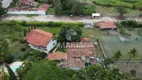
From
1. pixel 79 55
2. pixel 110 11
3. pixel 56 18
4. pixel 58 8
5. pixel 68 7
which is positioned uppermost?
pixel 58 8

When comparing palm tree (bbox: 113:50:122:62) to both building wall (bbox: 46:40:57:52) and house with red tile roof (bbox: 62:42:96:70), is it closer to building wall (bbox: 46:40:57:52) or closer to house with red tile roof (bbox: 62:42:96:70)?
house with red tile roof (bbox: 62:42:96:70)

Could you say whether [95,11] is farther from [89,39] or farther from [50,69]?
[50,69]

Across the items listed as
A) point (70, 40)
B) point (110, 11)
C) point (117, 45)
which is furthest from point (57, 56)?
point (110, 11)

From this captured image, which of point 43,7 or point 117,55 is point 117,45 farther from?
point 43,7

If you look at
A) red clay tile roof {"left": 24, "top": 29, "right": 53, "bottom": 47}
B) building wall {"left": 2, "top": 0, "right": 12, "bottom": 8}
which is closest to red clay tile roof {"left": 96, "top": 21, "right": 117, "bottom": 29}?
red clay tile roof {"left": 24, "top": 29, "right": 53, "bottom": 47}

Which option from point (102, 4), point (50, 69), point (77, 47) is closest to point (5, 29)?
point (77, 47)
